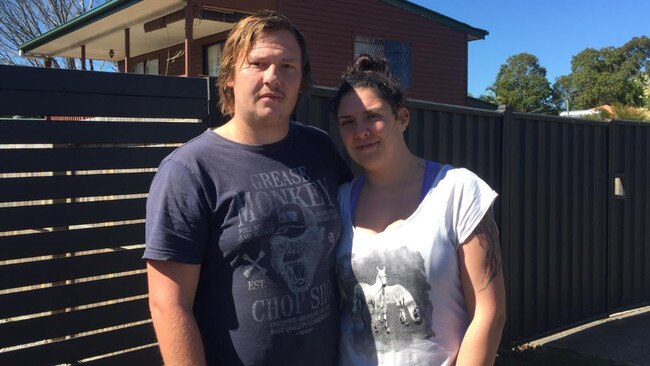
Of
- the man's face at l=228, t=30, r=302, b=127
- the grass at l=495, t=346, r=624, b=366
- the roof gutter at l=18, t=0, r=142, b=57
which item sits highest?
the roof gutter at l=18, t=0, r=142, b=57

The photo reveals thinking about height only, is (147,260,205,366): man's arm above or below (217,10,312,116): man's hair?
below

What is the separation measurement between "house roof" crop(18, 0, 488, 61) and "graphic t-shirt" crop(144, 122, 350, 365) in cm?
1080

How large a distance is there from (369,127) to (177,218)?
→ 0.72 m

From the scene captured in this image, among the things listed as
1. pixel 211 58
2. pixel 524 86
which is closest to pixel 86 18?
pixel 211 58

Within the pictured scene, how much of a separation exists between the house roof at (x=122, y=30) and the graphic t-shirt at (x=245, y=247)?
1080 centimetres

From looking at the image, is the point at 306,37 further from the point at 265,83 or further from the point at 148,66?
the point at 265,83

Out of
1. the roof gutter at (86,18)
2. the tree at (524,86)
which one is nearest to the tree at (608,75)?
the tree at (524,86)

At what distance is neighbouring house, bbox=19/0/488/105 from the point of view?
1262cm

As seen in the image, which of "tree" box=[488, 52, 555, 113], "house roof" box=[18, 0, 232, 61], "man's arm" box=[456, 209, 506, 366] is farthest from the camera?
"tree" box=[488, 52, 555, 113]

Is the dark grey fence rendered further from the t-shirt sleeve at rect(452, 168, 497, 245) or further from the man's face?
the t-shirt sleeve at rect(452, 168, 497, 245)

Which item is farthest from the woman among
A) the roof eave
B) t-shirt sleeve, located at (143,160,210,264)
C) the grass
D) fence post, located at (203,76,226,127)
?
the roof eave

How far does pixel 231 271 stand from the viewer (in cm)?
177

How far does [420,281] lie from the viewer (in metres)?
Result: 1.85

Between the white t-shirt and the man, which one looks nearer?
the man
